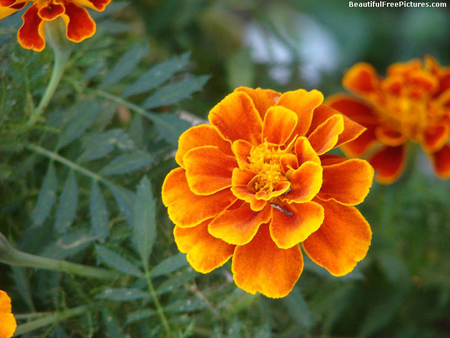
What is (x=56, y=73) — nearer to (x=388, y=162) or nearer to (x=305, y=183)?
(x=305, y=183)

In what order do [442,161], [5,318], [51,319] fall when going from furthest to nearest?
[442,161]
[51,319]
[5,318]

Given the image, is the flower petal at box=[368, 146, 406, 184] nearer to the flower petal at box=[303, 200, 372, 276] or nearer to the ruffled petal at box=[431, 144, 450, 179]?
the ruffled petal at box=[431, 144, 450, 179]

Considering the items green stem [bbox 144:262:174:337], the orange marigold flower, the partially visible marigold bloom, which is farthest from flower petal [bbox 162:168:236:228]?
the partially visible marigold bloom

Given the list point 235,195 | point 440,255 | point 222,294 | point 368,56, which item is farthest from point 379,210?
point 368,56

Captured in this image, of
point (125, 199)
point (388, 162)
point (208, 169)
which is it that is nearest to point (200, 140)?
point (208, 169)

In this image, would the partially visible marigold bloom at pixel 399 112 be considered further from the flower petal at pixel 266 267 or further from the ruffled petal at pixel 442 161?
the flower petal at pixel 266 267

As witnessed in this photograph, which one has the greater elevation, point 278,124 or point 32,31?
point 32,31
